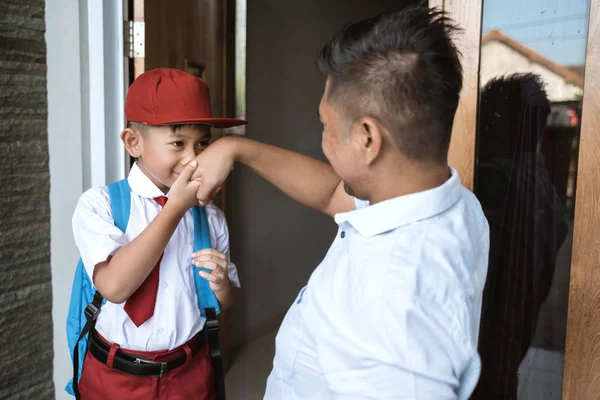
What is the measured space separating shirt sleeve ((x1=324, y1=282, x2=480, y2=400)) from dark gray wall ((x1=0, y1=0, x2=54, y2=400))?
1537 mm

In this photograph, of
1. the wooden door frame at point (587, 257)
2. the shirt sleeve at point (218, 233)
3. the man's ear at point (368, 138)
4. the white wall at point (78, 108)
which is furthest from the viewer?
the white wall at point (78, 108)

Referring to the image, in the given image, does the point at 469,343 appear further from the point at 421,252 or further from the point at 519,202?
the point at 519,202

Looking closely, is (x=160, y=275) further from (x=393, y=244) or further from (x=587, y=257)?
(x=587, y=257)

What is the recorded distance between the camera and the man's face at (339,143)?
2.81 ft

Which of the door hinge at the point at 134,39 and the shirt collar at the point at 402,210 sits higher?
the door hinge at the point at 134,39

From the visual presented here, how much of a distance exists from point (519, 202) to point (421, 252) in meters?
1.02

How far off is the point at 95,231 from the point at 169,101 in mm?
379

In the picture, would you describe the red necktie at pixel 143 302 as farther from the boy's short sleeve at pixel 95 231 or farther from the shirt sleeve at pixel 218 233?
the shirt sleeve at pixel 218 233

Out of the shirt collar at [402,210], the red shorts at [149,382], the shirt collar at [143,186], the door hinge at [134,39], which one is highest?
the door hinge at [134,39]

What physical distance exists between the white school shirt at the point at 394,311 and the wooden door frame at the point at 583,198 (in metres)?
Result: 0.82

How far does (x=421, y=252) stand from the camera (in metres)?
0.76

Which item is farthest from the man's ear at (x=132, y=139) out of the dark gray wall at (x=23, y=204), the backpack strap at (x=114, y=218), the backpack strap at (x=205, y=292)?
the dark gray wall at (x=23, y=204)

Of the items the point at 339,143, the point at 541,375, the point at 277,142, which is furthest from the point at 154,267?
the point at 277,142

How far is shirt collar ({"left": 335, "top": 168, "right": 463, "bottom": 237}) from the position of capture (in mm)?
812
